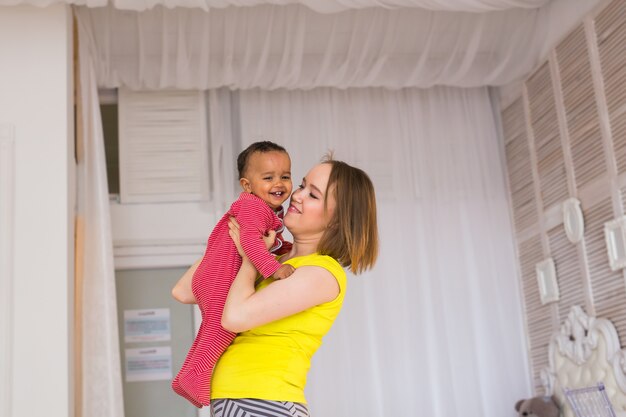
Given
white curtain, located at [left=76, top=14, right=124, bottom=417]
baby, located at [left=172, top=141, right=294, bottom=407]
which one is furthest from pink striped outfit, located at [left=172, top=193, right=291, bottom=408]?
white curtain, located at [left=76, top=14, right=124, bottom=417]

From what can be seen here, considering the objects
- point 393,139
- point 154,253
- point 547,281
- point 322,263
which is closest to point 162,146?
point 154,253

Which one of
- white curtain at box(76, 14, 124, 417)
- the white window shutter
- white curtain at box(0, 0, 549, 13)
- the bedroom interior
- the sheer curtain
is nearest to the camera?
white curtain at box(0, 0, 549, 13)

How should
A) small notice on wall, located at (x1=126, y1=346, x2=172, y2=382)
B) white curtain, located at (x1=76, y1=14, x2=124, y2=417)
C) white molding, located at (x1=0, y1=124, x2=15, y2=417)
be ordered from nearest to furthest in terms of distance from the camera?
white molding, located at (x1=0, y1=124, x2=15, y2=417) < white curtain, located at (x1=76, y1=14, x2=124, y2=417) < small notice on wall, located at (x1=126, y1=346, x2=172, y2=382)

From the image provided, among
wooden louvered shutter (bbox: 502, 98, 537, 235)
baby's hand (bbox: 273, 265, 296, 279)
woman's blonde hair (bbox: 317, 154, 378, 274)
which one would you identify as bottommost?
baby's hand (bbox: 273, 265, 296, 279)

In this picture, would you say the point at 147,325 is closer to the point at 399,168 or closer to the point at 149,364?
the point at 149,364

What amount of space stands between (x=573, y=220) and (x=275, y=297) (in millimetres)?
2654

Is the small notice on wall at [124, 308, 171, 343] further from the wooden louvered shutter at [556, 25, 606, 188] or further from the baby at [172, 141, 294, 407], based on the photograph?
the baby at [172, 141, 294, 407]

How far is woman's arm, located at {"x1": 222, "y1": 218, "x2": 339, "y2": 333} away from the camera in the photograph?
5.04 ft

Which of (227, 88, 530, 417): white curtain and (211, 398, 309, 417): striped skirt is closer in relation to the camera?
(211, 398, 309, 417): striped skirt

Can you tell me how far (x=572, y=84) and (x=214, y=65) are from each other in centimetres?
172

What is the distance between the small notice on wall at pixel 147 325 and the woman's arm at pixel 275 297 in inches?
107

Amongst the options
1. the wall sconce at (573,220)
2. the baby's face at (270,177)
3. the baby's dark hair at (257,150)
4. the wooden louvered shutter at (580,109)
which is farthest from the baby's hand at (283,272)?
the wall sconce at (573,220)

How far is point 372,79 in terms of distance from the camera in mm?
4242

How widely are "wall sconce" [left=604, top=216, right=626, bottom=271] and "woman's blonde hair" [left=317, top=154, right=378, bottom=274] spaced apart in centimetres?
201
